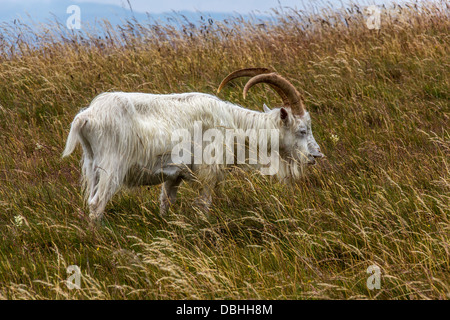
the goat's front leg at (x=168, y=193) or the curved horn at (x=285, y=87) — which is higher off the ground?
the curved horn at (x=285, y=87)

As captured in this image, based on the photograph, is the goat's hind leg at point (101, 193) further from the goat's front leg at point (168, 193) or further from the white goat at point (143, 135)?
the goat's front leg at point (168, 193)

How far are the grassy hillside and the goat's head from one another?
1.10 feet

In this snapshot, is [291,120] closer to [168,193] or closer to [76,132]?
[168,193]

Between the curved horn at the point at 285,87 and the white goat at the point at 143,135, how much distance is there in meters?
0.01

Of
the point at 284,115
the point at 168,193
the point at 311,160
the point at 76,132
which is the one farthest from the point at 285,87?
the point at 76,132

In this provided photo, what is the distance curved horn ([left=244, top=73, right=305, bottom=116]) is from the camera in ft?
18.6

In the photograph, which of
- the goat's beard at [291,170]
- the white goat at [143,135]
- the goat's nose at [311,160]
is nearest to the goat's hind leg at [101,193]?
the white goat at [143,135]

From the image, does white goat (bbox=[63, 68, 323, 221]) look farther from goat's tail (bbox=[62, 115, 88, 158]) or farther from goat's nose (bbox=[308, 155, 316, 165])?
goat's nose (bbox=[308, 155, 316, 165])

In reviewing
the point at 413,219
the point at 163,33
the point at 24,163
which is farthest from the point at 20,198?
the point at 163,33

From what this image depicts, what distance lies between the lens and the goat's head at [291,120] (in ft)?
18.8

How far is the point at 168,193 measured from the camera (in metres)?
5.50

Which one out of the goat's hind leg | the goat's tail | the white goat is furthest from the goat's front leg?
the goat's tail

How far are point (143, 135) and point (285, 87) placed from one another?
1.61 m
